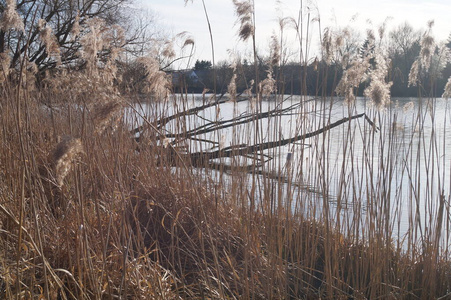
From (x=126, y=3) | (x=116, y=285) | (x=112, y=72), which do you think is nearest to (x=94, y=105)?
(x=112, y=72)

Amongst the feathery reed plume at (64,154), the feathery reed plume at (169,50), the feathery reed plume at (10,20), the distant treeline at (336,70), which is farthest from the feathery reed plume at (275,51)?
the feathery reed plume at (64,154)

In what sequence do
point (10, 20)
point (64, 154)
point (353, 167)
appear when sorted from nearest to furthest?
1. point (64, 154)
2. point (10, 20)
3. point (353, 167)

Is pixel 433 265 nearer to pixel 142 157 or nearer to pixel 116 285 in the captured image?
pixel 116 285

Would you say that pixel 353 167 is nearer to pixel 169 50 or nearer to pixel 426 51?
pixel 426 51

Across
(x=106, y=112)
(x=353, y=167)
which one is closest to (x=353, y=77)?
(x=353, y=167)

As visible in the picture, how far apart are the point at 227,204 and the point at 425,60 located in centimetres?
129

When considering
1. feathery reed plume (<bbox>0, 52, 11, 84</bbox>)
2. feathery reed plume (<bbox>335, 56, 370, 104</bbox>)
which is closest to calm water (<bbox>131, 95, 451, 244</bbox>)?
feathery reed plume (<bbox>335, 56, 370, 104</bbox>)

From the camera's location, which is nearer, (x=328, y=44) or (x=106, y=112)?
(x=106, y=112)

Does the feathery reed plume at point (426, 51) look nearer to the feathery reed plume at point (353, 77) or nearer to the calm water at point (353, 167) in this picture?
the calm water at point (353, 167)

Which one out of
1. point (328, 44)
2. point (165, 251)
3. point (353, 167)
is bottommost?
point (165, 251)

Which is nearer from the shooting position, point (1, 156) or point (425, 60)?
point (425, 60)

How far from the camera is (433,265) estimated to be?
172cm

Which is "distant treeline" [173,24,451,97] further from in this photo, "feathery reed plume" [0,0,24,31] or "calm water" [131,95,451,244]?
"feathery reed plume" [0,0,24,31]

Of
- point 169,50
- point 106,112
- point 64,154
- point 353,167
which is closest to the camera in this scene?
point 64,154
